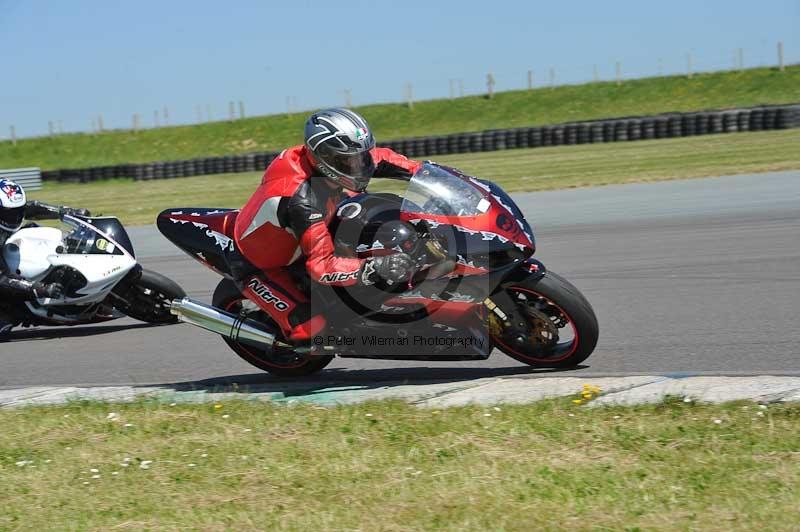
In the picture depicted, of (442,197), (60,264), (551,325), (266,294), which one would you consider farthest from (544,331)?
(60,264)

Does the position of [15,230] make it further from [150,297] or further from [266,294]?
[266,294]

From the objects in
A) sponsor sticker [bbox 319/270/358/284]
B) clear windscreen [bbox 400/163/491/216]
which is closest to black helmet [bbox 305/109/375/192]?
clear windscreen [bbox 400/163/491/216]

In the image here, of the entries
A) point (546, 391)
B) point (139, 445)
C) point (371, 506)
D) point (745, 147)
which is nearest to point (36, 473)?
point (139, 445)

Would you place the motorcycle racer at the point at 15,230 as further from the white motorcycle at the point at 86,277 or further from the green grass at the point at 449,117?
the green grass at the point at 449,117

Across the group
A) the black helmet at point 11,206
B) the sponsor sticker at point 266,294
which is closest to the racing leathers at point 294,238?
the sponsor sticker at point 266,294

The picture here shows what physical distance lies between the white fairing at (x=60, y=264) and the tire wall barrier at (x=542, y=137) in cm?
2204

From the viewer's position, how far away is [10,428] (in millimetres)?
5504

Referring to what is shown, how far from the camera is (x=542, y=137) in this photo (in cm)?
3216

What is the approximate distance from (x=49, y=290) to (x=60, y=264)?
222 mm

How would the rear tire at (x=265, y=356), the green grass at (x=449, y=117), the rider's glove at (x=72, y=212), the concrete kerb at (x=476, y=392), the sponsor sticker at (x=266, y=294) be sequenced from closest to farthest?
the concrete kerb at (x=476, y=392), the sponsor sticker at (x=266, y=294), the rear tire at (x=265, y=356), the rider's glove at (x=72, y=212), the green grass at (x=449, y=117)

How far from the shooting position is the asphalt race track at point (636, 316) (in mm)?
6234

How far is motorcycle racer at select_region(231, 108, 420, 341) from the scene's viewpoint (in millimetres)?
5703

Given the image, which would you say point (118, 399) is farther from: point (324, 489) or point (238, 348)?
point (324, 489)

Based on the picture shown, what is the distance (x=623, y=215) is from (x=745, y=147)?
1062cm
